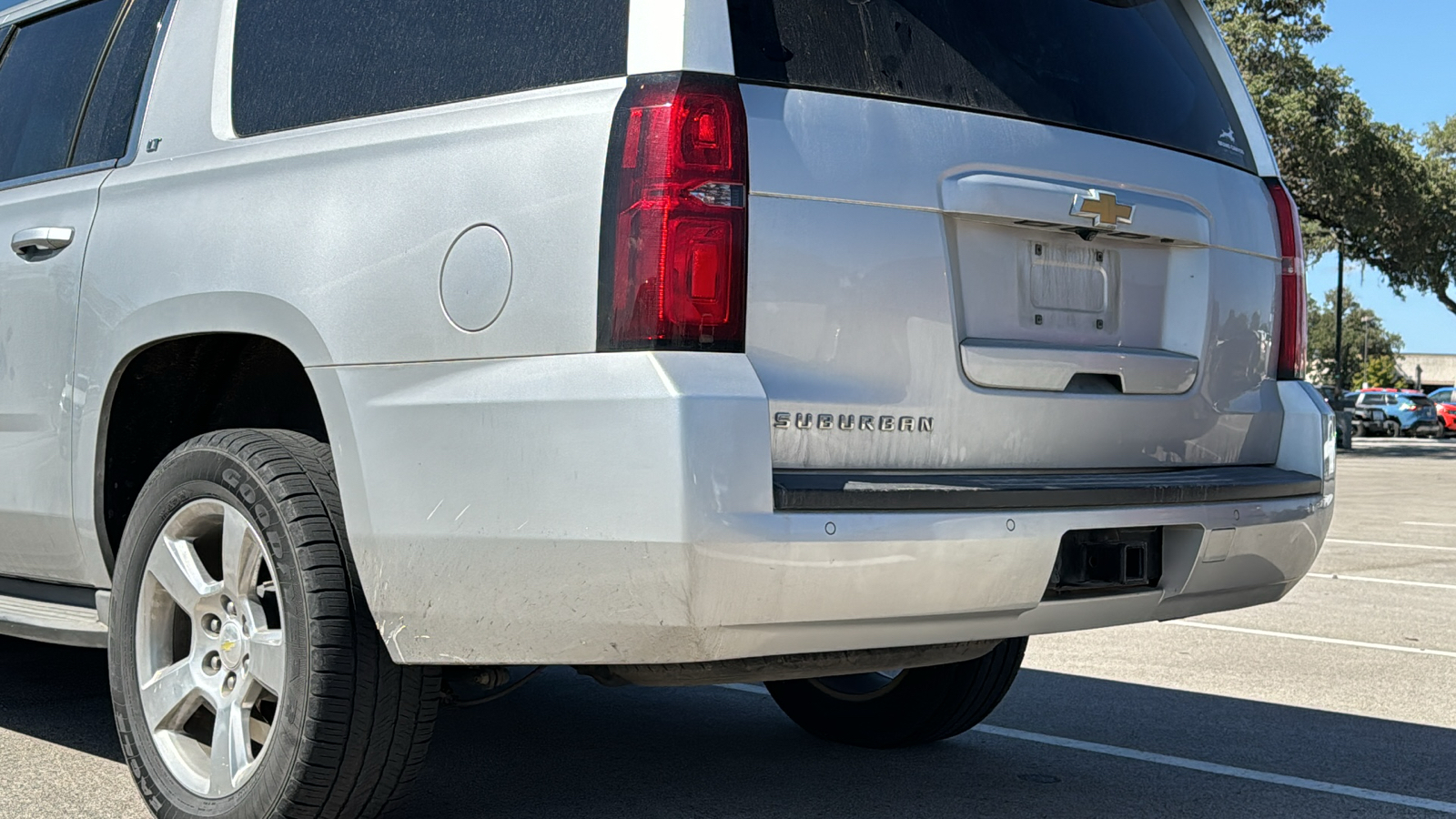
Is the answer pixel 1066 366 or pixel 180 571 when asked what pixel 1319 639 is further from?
pixel 180 571

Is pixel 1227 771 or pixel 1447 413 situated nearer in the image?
pixel 1227 771

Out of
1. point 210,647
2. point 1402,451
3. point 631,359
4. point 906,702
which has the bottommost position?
point 1402,451

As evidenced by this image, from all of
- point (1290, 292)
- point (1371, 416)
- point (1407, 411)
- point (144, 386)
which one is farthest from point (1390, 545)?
point (1371, 416)

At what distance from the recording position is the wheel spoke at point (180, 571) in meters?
3.26

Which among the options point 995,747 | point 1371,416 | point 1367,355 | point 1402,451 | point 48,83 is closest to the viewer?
point 48,83

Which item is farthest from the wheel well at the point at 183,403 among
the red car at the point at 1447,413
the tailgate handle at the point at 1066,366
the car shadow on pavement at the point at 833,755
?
the red car at the point at 1447,413

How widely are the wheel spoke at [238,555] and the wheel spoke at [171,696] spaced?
0.26 metres

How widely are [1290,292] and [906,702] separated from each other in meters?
1.62

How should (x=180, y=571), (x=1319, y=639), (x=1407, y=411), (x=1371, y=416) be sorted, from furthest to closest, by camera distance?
(x=1371, y=416) → (x=1407, y=411) → (x=1319, y=639) → (x=180, y=571)

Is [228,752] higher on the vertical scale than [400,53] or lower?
lower

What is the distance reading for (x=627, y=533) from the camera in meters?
2.58

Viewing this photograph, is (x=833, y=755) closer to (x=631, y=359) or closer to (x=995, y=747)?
(x=995, y=747)

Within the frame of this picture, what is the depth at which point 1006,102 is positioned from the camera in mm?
3102

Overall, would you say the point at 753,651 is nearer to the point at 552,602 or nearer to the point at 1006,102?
the point at 552,602
